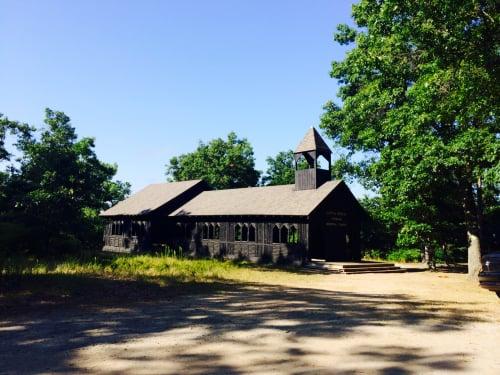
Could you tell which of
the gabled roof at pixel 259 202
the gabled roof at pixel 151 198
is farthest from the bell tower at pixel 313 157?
the gabled roof at pixel 151 198

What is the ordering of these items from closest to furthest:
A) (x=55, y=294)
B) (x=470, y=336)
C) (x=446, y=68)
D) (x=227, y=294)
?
(x=470, y=336), (x=55, y=294), (x=227, y=294), (x=446, y=68)

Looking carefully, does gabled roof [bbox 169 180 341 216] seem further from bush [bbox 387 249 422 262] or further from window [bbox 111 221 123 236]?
bush [bbox 387 249 422 262]

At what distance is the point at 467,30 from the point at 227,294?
39.6ft

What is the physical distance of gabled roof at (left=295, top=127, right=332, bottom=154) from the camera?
2765 cm

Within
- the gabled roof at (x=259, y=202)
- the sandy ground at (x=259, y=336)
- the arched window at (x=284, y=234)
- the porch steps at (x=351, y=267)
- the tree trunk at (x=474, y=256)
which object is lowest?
the porch steps at (x=351, y=267)

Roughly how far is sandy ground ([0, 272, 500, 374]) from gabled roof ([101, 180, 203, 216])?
25.0m

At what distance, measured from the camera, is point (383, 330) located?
7992 mm

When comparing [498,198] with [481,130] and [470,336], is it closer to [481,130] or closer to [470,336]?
[481,130]

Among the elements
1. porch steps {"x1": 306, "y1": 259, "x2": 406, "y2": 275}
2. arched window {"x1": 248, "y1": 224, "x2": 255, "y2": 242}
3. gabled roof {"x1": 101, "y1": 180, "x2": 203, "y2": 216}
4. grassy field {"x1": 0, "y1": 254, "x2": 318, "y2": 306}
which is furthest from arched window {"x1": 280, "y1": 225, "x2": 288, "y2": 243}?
gabled roof {"x1": 101, "y1": 180, "x2": 203, "y2": 216}

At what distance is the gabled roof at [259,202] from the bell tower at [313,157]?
562mm

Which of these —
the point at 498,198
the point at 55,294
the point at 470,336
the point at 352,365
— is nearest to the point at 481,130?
the point at 470,336

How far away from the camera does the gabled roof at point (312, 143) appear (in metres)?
27.6

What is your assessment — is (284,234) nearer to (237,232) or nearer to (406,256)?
(237,232)

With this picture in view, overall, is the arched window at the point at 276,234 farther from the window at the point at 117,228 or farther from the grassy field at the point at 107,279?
the window at the point at 117,228
